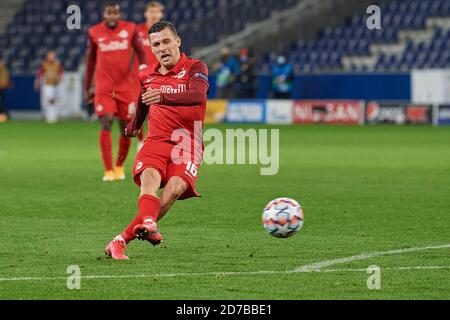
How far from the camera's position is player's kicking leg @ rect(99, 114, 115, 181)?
16.3m

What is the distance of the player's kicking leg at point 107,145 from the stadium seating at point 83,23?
74.4 feet

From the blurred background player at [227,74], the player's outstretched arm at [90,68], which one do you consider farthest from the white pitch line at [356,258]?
the blurred background player at [227,74]

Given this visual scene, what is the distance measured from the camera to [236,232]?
11.0 m

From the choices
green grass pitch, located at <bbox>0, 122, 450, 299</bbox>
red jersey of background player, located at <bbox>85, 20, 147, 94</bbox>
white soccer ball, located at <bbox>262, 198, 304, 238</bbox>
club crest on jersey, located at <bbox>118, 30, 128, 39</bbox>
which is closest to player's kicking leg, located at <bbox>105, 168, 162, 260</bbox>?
green grass pitch, located at <bbox>0, 122, 450, 299</bbox>

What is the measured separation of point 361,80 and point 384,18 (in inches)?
183

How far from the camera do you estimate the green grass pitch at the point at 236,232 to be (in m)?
7.91

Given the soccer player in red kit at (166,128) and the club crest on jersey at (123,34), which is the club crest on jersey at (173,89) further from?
the club crest on jersey at (123,34)

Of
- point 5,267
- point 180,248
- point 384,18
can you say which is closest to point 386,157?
point 180,248

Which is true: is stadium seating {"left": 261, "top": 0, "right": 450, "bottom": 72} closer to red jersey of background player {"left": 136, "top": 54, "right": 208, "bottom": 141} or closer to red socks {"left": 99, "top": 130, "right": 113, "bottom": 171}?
red socks {"left": 99, "top": 130, "right": 113, "bottom": 171}

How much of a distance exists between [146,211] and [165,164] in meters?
0.58

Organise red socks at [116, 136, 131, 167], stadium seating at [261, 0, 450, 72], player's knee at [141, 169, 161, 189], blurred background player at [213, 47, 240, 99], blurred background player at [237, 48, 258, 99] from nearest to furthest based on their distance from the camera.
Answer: player's knee at [141, 169, 161, 189] < red socks at [116, 136, 131, 167] < blurred background player at [237, 48, 258, 99] < blurred background player at [213, 47, 240, 99] < stadium seating at [261, 0, 450, 72]

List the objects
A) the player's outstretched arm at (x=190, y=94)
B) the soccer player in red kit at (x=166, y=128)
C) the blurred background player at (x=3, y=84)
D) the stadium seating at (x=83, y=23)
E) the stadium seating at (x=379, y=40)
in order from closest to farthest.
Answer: the player's outstretched arm at (x=190, y=94), the soccer player in red kit at (x=166, y=128), the stadium seating at (x=379, y=40), the blurred background player at (x=3, y=84), the stadium seating at (x=83, y=23)

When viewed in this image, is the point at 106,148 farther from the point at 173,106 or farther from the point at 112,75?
the point at 173,106
